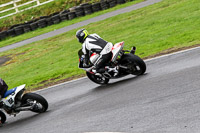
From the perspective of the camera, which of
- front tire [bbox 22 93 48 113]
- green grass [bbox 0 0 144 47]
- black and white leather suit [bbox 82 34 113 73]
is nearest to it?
front tire [bbox 22 93 48 113]

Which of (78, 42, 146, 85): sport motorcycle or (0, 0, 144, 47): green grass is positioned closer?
(78, 42, 146, 85): sport motorcycle

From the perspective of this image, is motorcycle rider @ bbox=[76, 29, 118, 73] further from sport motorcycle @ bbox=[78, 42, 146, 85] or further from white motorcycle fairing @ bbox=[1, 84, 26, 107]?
white motorcycle fairing @ bbox=[1, 84, 26, 107]

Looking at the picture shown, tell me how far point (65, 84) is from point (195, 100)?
6535 mm

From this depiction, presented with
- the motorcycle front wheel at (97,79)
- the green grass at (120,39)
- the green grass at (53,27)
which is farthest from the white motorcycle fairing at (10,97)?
the green grass at (53,27)

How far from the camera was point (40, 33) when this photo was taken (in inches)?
1179

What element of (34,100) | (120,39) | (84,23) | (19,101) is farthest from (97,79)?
(84,23)

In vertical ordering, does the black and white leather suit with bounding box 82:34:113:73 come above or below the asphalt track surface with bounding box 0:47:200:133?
above

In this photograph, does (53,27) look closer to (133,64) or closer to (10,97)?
(133,64)

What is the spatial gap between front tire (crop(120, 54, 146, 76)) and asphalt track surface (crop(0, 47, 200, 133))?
0.25m

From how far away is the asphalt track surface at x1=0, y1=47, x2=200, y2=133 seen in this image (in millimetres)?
6552

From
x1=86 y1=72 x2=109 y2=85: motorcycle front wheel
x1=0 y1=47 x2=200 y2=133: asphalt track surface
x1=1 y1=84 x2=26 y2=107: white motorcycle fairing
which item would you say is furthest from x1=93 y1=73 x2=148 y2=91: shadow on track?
x1=1 y1=84 x2=26 y2=107: white motorcycle fairing

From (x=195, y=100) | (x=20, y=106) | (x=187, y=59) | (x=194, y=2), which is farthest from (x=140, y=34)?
(x=195, y=100)

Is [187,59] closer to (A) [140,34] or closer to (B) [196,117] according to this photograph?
(B) [196,117]

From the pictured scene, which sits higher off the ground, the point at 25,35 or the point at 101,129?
the point at 101,129
